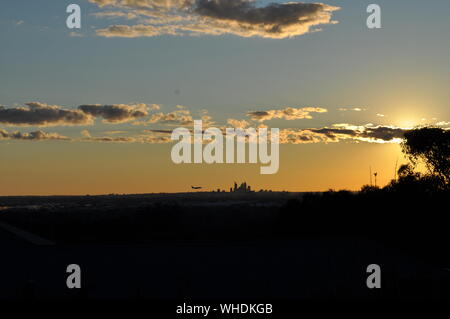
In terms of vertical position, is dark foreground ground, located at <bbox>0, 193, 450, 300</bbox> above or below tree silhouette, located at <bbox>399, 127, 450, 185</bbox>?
below

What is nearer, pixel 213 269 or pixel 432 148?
pixel 213 269

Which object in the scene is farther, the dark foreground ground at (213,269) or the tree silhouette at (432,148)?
the tree silhouette at (432,148)

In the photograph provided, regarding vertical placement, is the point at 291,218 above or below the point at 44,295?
above
